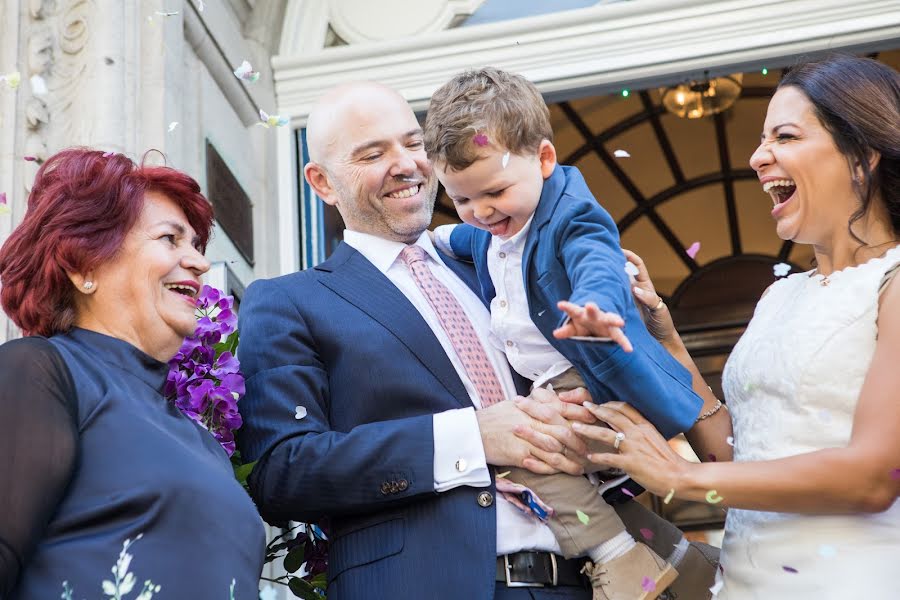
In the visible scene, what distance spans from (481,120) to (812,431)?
94cm

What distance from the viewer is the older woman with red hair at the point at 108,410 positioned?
7.44 feet

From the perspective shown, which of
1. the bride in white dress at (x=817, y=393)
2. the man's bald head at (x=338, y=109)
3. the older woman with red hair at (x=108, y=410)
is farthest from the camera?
the man's bald head at (x=338, y=109)

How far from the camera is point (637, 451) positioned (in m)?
2.78

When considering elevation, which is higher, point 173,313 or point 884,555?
point 173,313

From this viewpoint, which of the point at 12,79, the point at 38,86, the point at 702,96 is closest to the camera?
the point at 12,79

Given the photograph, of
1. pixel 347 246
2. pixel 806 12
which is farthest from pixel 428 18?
pixel 347 246

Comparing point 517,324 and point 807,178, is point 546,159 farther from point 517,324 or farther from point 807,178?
point 807,178

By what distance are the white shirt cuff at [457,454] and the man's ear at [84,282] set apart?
0.72m

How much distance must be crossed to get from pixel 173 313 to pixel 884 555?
143cm

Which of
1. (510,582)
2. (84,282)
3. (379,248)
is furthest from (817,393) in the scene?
(84,282)

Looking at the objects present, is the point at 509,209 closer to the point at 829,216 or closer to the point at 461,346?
the point at 461,346

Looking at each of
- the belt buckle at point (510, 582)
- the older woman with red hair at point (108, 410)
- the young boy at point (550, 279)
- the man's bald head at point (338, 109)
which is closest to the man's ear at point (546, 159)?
the young boy at point (550, 279)

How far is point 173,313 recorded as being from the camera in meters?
2.73

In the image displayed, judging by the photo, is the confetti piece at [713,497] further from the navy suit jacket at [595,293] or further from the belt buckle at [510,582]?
the belt buckle at [510,582]
